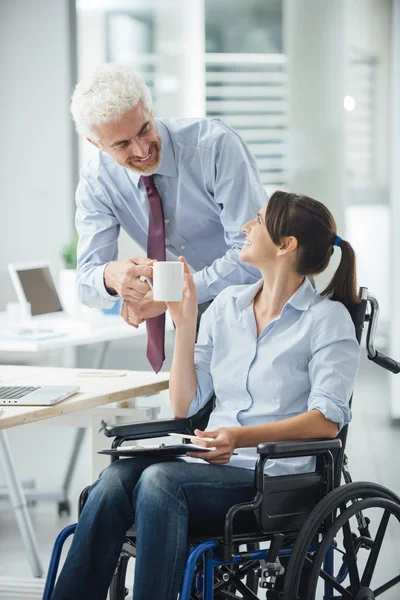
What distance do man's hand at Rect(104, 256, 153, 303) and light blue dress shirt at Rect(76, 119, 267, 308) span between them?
0.39ft

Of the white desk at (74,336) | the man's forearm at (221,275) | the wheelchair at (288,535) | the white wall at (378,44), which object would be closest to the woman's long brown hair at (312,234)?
the wheelchair at (288,535)

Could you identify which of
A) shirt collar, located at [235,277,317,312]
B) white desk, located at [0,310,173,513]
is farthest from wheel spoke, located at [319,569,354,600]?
white desk, located at [0,310,173,513]

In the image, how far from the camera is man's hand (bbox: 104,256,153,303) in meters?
2.22

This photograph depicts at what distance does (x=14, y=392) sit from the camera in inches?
84.5

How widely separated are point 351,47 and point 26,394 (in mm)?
3461

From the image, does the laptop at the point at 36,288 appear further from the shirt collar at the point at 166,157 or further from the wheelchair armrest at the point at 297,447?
the wheelchair armrest at the point at 297,447

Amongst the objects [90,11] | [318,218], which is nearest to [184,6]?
[90,11]

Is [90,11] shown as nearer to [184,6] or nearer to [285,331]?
[184,6]

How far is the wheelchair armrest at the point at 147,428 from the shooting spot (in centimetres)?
203

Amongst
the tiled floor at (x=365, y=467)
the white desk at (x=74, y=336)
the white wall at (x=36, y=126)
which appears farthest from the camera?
the white wall at (x=36, y=126)

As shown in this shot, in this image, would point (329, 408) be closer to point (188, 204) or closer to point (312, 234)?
point (312, 234)

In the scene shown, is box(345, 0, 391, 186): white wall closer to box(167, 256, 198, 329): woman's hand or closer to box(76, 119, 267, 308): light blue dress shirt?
box(76, 119, 267, 308): light blue dress shirt

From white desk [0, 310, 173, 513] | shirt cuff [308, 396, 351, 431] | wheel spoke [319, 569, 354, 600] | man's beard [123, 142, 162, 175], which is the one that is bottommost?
wheel spoke [319, 569, 354, 600]

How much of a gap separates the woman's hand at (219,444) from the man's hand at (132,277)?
502mm
